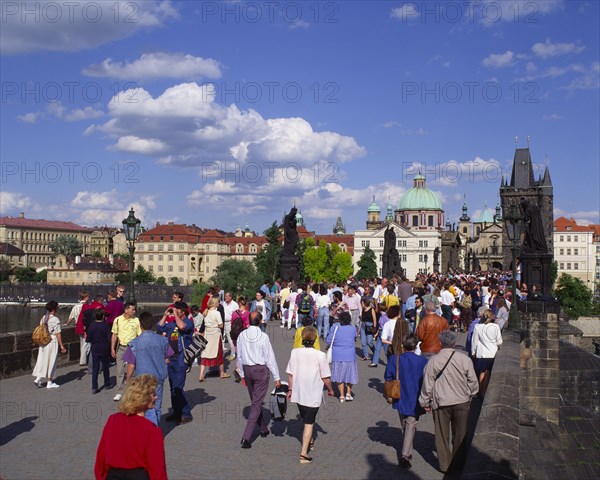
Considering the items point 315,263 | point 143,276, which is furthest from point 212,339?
point 143,276

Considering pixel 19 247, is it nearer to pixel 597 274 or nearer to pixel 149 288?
pixel 149 288

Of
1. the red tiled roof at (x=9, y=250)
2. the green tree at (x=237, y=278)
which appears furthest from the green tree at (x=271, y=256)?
the red tiled roof at (x=9, y=250)

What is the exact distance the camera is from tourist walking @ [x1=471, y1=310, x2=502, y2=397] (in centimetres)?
1106

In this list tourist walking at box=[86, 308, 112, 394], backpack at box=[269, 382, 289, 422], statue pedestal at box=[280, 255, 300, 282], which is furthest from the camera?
statue pedestal at box=[280, 255, 300, 282]

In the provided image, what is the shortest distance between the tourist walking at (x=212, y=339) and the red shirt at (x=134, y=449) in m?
8.64

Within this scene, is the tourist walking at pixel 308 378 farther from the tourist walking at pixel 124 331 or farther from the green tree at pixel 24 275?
the green tree at pixel 24 275

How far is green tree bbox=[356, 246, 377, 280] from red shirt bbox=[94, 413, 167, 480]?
105 m

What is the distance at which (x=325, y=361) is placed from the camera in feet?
26.8

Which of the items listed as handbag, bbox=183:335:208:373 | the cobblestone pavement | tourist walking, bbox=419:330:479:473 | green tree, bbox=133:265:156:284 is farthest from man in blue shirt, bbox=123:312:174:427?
green tree, bbox=133:265:156:284

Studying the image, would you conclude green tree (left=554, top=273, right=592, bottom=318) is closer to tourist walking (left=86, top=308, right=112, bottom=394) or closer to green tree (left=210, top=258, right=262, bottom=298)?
green tree (left=210, top=258, right=262, bottom=298)

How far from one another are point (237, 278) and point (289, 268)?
→ 185 feet

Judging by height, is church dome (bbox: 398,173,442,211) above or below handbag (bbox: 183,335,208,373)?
above

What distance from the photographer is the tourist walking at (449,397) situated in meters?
7.28

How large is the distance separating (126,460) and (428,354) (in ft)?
23.3
